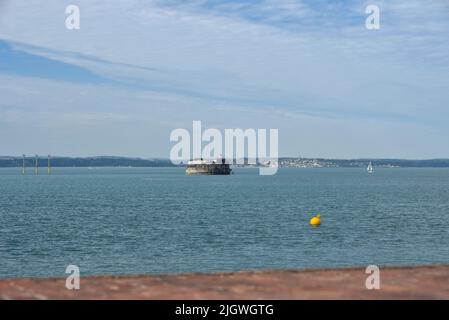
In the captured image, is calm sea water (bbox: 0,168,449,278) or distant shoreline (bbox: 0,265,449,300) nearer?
distant shoreline (bbox: 0,265,449,300)

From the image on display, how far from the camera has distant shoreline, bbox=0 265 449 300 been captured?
925 centimetres

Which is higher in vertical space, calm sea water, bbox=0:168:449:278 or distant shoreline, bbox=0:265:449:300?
distant shoreline, bbox=0:265:449:300

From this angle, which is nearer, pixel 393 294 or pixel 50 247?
pixel 393 294

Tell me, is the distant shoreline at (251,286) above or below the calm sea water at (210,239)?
above

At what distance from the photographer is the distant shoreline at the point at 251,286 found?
9250 mm

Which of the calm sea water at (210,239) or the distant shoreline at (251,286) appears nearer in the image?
the distant shoreline at (251,286)

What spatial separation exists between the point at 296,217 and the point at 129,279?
56.1 meters

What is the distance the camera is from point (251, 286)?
32.9 ft

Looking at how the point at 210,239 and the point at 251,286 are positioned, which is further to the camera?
the point at 210,239

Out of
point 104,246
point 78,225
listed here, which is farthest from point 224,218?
point 104,246

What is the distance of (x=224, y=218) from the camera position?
209ft

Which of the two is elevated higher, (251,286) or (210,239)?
(251,286)
